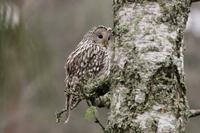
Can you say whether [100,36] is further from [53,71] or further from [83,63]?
[53,71]

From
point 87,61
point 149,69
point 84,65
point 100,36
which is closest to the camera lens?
point 149,69

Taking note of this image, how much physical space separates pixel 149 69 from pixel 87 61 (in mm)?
1545

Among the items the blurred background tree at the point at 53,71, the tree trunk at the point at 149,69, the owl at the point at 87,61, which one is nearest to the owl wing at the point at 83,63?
the owl at the point at 87,61

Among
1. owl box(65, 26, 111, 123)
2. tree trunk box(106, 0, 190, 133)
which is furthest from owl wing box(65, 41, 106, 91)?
tree trunk box(106, 0, 190, 133)

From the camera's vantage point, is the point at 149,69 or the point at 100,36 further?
the point at 100,36

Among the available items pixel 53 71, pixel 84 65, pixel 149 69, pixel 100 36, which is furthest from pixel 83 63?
pixel 53 71

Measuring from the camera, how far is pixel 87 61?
4621 millimetres

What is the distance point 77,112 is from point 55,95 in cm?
84

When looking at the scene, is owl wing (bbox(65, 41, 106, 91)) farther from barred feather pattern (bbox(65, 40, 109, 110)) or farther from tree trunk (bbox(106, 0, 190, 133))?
tree trunk (bbox(106, 0, 190, 133))

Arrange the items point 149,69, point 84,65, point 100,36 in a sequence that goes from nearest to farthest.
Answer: point 149,69 < point 84,65 < point 100,36

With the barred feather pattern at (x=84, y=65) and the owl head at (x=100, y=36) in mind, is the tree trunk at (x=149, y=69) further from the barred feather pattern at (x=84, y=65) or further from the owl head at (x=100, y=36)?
the owl head at (x=100, y=36)

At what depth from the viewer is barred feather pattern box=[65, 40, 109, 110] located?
4.22 meters

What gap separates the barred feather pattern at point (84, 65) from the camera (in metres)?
4.22

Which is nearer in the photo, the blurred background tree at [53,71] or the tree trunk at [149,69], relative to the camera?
the tree trunk at [149,69]
